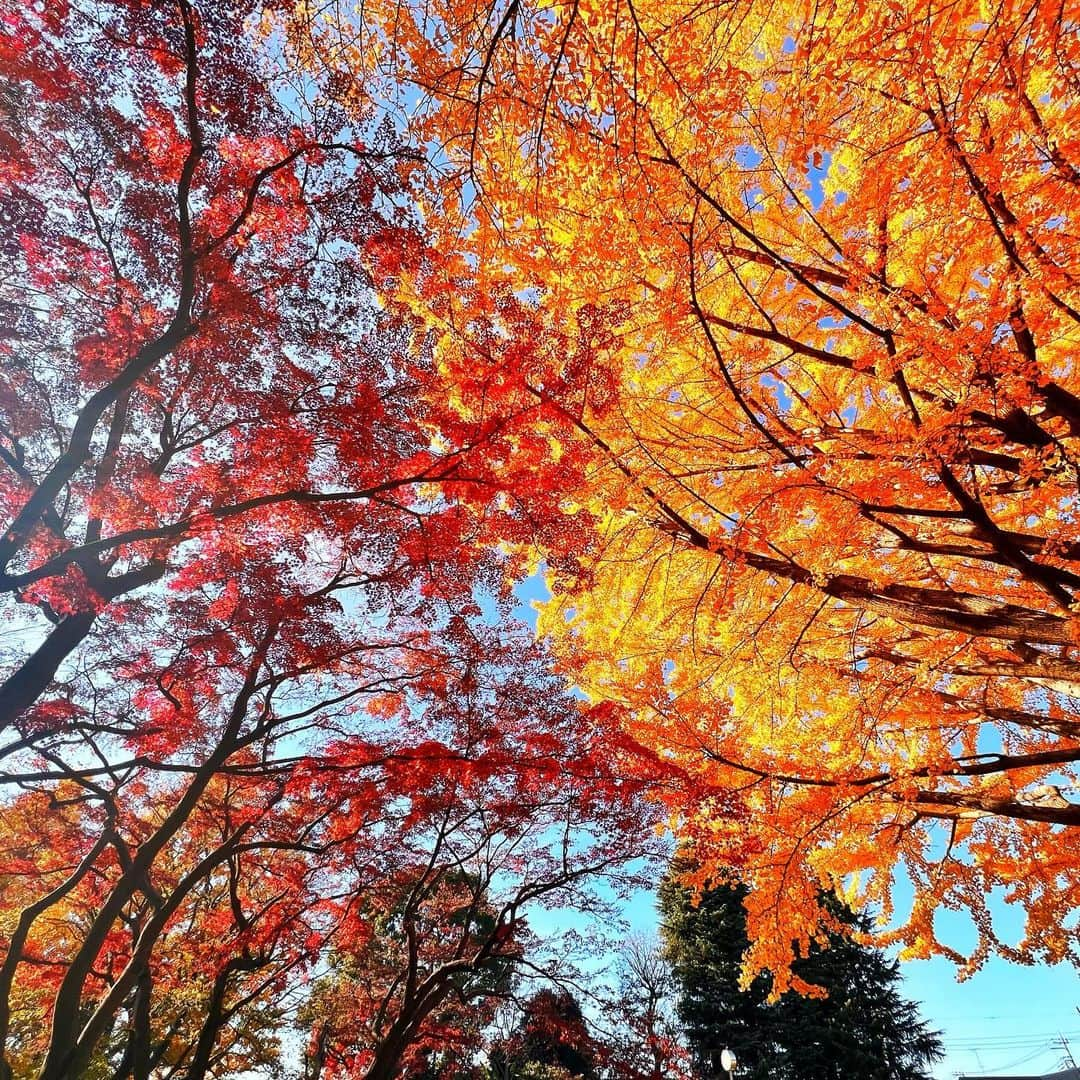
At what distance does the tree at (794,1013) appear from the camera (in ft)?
49.9

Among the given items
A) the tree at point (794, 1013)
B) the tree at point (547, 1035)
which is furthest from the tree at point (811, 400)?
the tree at point (794, 1013)

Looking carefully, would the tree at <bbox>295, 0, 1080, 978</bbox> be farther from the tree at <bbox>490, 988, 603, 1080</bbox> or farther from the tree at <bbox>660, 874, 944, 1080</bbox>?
the tree at <bbox>660, 874, 944, 1080</bbox>

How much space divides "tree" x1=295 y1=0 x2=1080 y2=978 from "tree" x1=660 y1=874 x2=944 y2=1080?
13406 mm

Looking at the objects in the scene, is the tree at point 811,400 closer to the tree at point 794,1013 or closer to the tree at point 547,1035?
the tree at point 547,1035

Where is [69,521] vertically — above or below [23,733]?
above

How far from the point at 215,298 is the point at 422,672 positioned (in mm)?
5310

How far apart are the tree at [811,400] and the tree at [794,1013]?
528 inches

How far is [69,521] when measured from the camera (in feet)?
17.7

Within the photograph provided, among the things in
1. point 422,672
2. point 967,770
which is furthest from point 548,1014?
point 967,770

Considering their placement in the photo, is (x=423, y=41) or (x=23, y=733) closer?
(x=423, y=41)

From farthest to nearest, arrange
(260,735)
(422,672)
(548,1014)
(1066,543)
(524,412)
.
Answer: (548,1014)
(422,672)
(260,735)
(524,412)
(1066,543)

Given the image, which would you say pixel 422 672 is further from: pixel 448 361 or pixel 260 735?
pixel 448 361

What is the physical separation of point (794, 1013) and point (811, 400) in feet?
64.6

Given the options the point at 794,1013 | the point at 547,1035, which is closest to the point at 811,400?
the point at 547,1035
